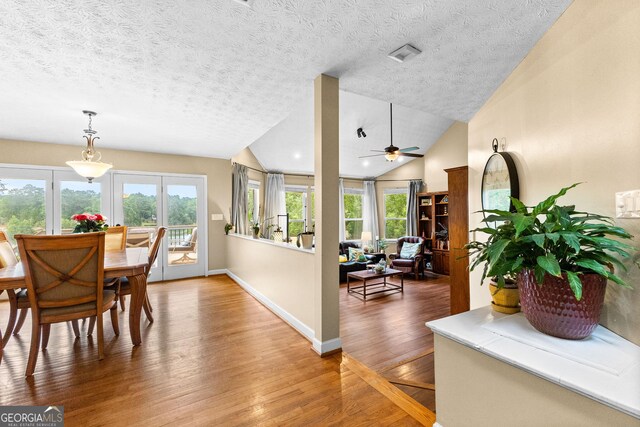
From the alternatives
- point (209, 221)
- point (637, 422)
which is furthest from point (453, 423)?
point (209, 221)

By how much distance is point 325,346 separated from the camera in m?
2.45

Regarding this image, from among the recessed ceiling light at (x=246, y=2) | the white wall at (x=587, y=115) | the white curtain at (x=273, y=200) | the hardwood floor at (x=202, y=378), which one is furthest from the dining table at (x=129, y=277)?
the white curtain at (x=273, y=200)

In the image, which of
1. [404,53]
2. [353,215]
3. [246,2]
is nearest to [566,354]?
[404,53]

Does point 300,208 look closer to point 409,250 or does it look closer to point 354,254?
point 354,254

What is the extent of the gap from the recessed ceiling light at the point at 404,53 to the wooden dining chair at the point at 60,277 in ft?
8.69

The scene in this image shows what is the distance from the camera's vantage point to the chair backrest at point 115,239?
371 centimetres

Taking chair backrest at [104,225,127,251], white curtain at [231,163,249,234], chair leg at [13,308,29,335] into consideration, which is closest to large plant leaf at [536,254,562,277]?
chair leg at [13,308,29,335]

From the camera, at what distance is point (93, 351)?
2.52 metres

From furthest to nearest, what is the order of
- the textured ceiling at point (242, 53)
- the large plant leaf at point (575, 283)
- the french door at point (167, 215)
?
the french door at point (167, 215)
the textured ceiling at point (242, 53)
the large plant leaf at point (575, 283)

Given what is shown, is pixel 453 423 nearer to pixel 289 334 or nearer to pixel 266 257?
pixel 289 334

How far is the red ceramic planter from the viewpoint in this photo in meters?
1.13

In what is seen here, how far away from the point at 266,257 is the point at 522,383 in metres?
3.12

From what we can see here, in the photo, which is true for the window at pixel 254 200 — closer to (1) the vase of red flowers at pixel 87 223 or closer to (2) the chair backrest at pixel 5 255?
(1) the vase of red flowers at pixel 87 223

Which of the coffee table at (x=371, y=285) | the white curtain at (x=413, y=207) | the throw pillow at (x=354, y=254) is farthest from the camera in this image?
the white curtain at (x=413, y=207)
